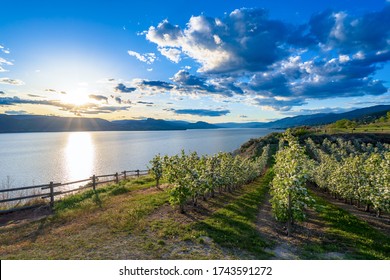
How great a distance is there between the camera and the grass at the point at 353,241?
40.2ft

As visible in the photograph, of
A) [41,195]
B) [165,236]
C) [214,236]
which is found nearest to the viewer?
[214,236]

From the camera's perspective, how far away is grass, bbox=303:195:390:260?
1226 cm

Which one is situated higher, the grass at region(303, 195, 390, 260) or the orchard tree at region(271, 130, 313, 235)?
the orchard tree at region(271, 130, 313, 235)

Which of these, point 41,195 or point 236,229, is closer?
point 236,229

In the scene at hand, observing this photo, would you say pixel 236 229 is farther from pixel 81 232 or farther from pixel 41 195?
pixel 41 195

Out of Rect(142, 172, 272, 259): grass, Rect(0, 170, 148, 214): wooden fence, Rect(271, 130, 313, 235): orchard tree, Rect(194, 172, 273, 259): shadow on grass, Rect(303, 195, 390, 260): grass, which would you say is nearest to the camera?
Rect(142, 172, 272, 259): grass

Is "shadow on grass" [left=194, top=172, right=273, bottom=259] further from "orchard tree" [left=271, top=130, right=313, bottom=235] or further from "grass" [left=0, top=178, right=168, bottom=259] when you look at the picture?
"grass" [left=0, top=178, right=168, bottom=259]

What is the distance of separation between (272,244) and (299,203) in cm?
302

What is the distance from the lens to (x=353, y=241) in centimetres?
Result: 1369

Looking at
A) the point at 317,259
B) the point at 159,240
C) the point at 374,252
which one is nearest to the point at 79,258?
the point at 159,240

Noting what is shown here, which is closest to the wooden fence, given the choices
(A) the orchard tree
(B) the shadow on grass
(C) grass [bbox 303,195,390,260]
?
(B) the shadow on grass

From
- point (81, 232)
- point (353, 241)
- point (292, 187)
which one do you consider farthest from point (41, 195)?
point (353, 241)

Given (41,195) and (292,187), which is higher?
(292,187)

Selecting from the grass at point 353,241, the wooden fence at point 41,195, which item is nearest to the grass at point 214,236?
the grass at point 353,241
